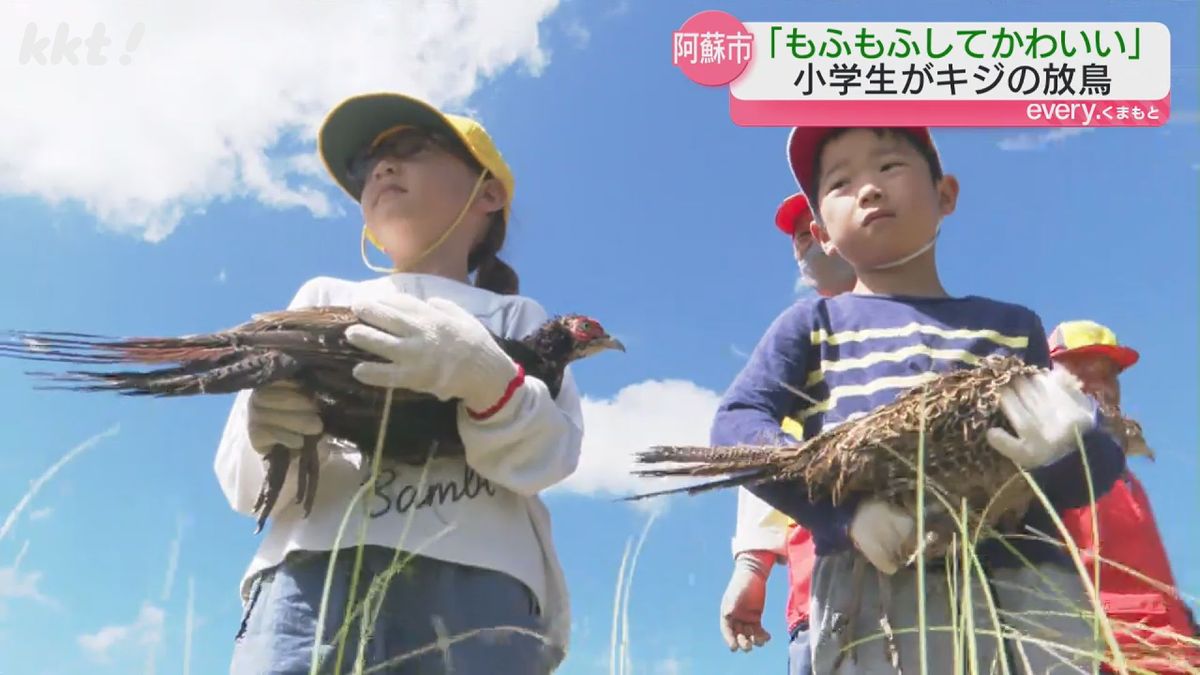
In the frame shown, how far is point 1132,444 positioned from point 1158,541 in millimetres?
424

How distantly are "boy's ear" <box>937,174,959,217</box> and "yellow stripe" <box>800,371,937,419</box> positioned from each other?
1.45ft

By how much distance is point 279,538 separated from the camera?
1.62 metres

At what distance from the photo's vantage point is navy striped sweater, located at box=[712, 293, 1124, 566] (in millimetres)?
1428

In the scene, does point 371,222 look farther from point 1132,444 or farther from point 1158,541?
point 1158,541

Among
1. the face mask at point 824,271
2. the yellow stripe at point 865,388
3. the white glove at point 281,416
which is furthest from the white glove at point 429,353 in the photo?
the face mask at point 824,271

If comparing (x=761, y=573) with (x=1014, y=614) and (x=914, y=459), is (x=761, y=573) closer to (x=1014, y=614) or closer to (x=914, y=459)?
(x=914, y=459)

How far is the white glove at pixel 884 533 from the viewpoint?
133 cm

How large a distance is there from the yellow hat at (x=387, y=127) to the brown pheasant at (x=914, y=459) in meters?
0.86

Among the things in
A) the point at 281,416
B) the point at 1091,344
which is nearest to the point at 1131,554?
the point at 1091,344

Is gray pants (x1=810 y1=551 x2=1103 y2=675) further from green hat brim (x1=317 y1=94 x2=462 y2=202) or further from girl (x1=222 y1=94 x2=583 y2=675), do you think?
green hat brim (x1=317 y1=94 x2=462 y2=202)

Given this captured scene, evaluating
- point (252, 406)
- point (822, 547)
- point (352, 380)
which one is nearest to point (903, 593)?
point (822, 547)

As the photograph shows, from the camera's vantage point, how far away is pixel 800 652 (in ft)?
5.92

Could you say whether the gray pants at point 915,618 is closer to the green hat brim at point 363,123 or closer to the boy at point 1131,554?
the boy at point 1131,554

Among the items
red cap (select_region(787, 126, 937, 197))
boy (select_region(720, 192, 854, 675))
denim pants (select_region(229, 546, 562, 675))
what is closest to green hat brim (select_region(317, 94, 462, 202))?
red cap (select_region(787, 126, 937, 197))
